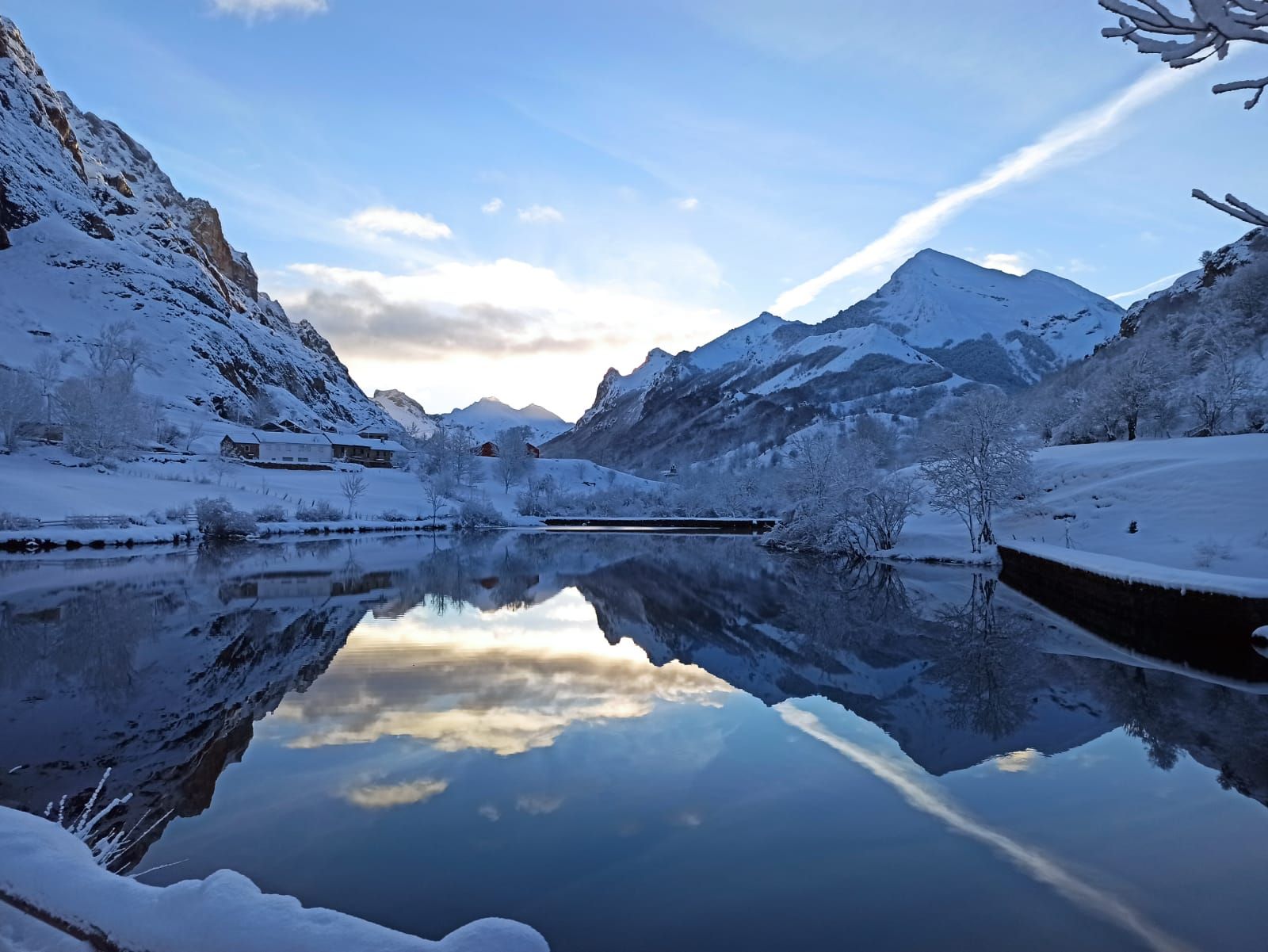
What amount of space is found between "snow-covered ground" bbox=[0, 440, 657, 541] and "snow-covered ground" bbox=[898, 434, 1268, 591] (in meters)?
50.3

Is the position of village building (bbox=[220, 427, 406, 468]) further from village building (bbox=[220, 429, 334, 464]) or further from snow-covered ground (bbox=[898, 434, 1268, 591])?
snow-covered ground (bbox=[898, 434, 1268, 591])

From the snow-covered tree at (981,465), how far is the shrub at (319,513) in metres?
49.8

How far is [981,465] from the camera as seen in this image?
40.4 m

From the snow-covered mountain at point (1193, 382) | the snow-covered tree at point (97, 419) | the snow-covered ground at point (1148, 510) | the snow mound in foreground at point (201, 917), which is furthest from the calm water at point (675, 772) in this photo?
the snow-covered tree at point (97, 419)

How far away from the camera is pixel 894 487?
4747 cm

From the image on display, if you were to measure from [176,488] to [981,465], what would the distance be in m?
60.1

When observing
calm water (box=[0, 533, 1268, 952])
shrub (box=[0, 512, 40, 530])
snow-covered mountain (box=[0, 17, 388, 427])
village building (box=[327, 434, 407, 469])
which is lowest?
calm water (box=[0, 533, 1268, 952])

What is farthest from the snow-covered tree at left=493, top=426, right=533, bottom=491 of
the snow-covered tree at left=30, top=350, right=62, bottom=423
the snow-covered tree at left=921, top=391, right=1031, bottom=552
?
the snow-covered tree at left=921, top=391, right=1031, bottom=552

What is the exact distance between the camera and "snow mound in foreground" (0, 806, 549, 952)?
3639 millimetres

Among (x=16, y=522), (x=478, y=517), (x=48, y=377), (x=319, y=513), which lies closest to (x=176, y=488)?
(x=319, y=513)

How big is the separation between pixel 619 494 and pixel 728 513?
17.6 metres

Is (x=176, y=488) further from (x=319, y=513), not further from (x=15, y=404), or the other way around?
(x=15, y=404)

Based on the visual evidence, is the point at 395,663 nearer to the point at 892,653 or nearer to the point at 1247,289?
the point at 892,653

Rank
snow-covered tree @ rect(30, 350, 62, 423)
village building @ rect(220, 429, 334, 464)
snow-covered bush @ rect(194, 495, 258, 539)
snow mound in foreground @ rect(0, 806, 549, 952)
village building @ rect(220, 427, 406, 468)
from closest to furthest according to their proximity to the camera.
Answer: snow mound in foreground @ rect(0, 806, 549, 952)
snow-covered bush @ rect(194, 495, 258, 539)
snow-covered tree @ rect(30, 350, 62, 423)
village building @ rect(220, 429, 334, 464)
village building @ rect(220, 427, 406, 468)
